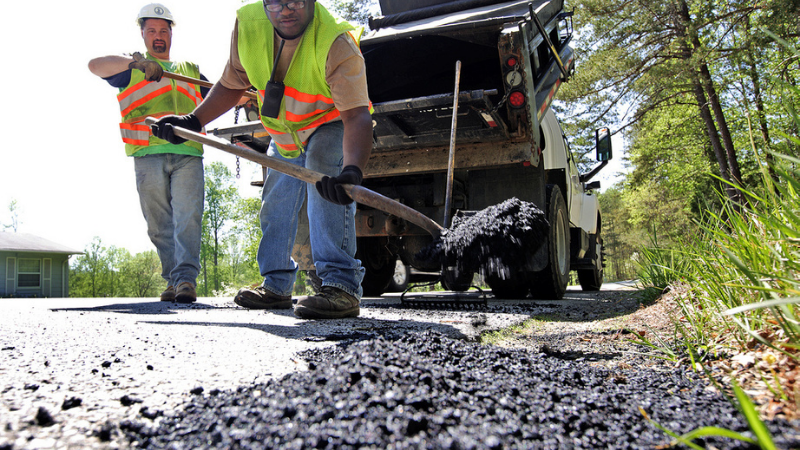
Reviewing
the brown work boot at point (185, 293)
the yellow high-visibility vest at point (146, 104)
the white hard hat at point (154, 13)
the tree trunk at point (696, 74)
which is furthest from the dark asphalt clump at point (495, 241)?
the tree trunk at point (696, 74)

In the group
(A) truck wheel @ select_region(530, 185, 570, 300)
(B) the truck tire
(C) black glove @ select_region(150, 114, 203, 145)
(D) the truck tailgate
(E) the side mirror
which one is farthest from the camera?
(E) the side mirror

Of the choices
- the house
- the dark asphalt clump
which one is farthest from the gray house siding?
the dark asphalt clump

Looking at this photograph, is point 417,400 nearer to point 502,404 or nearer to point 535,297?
point 502,404

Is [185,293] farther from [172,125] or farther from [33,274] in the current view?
[33,274]

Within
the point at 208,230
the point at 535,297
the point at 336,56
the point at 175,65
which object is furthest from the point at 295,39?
the point at 208,230

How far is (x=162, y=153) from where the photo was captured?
4.34m

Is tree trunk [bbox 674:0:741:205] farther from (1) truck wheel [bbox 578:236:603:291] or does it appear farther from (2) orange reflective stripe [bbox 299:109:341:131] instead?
(2) orange reflective stripe [bbox 299:109:341:131]

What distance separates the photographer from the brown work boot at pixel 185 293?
13.3 ft

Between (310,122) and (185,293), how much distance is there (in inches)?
80.0

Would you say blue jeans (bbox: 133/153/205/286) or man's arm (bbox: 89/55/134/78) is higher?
man's arm (bbox: 89/55/134/78)

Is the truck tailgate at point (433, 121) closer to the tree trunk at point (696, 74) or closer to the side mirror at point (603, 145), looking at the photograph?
the side mirror at point (603, 145)

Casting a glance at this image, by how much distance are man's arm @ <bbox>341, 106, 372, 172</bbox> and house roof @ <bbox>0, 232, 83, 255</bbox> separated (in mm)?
19951

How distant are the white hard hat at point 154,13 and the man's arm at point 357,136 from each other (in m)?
2.80

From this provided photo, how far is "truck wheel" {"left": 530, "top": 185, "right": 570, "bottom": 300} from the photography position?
4.82m
